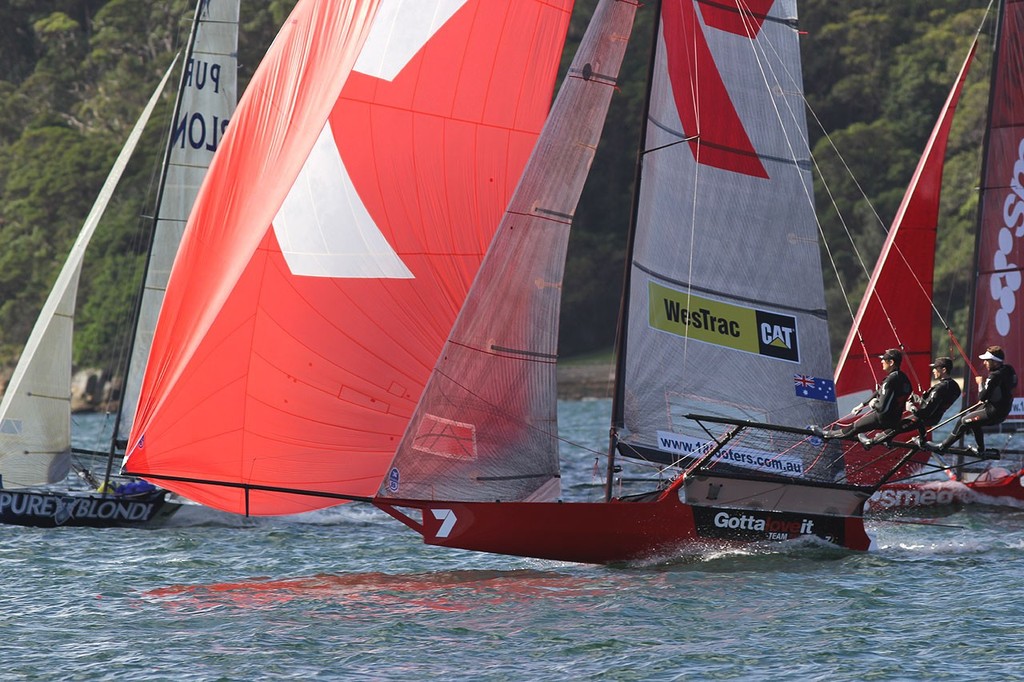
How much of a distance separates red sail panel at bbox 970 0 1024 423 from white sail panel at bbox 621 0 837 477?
21.1 feet

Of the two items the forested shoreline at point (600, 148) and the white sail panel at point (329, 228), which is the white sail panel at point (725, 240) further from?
the forested shoreline at point (600, 148)

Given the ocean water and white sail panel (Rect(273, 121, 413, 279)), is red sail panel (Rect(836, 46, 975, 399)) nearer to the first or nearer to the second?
the ocean water

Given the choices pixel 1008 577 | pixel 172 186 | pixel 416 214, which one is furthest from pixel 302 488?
pixel 172 186

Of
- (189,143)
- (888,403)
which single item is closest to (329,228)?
(888,403)

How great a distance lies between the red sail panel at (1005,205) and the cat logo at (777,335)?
6.55 m

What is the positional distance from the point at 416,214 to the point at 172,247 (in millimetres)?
6439

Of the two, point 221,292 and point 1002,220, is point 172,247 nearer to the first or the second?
point 221,292

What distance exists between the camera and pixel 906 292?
19.7 metres

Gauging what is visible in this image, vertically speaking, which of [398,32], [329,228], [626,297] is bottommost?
[626,297]

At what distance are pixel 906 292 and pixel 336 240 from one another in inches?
362

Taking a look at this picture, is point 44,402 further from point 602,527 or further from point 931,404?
point 931,404

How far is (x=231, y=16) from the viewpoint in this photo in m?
19.8

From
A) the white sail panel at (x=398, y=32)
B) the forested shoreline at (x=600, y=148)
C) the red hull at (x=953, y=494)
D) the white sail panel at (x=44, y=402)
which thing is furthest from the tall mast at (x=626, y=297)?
the forested shoreline at (x=600, y=148)

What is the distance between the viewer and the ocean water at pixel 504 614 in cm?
1040
